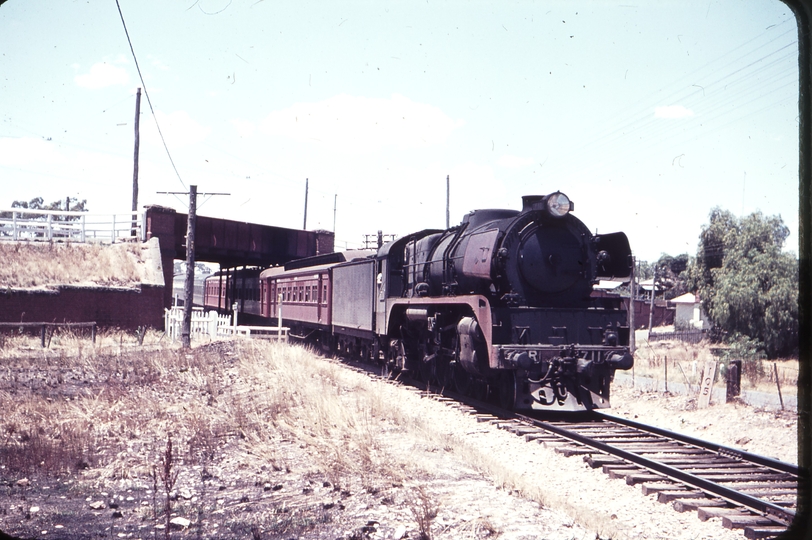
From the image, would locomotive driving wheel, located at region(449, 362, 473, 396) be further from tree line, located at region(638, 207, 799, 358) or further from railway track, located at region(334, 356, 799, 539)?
tree line, located at region(638, 207, 799, 358)

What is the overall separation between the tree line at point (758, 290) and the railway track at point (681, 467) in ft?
71.7

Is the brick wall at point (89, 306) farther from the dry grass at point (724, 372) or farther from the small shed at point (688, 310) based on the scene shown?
the small shed at point (688, 310)

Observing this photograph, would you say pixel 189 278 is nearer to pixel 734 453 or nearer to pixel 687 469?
pixel 687 469

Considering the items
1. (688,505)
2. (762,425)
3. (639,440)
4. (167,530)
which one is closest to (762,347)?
(762,425)

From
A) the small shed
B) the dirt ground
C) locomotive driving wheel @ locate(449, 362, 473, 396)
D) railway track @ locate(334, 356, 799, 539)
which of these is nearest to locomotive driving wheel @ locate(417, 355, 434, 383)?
locomotive driving wheel @ locate(449, 362, 473, 396)

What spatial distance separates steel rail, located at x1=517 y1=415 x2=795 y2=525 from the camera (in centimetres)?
576

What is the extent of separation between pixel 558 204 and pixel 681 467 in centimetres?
461

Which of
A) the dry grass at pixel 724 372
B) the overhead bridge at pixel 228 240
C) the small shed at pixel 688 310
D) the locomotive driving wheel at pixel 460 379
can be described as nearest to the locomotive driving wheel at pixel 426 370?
the locomotive driving wheel at pixel 460 379

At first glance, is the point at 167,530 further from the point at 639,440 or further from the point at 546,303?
the point at 546,303

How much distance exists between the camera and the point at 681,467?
24.8 feet

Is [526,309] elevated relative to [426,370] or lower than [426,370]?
elevated

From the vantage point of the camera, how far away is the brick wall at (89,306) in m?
20.5

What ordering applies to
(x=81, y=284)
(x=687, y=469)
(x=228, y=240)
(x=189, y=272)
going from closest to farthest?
(x=687, y=469)
(x=189, y=272)
(x=81, y=284)
(x=228, y=240)

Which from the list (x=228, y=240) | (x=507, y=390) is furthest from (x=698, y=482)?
(x=228, y=240)
